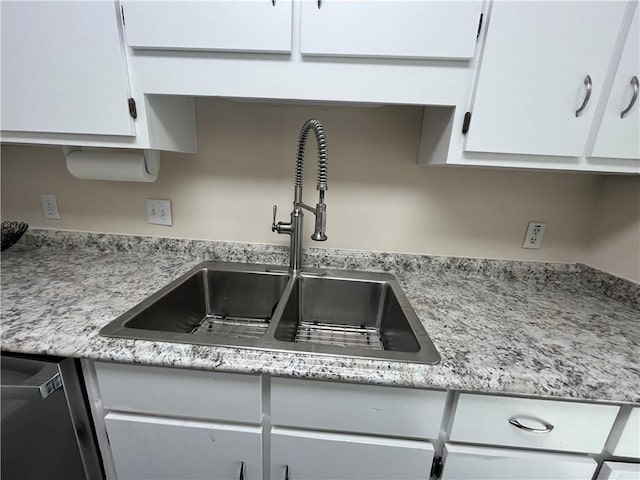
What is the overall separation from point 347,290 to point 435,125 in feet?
2.21

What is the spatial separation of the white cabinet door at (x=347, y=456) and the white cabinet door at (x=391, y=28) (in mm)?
995

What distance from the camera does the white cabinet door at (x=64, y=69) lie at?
30.2 inches

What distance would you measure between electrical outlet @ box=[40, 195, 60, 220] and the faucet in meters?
1.06

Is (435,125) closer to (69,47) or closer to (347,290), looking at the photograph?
(347,290)

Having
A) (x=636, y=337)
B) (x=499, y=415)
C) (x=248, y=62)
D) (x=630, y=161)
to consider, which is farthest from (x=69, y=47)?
(x=636, y=337)

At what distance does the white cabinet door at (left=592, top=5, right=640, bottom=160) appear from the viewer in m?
0.70

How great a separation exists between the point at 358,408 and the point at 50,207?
5.11 ft

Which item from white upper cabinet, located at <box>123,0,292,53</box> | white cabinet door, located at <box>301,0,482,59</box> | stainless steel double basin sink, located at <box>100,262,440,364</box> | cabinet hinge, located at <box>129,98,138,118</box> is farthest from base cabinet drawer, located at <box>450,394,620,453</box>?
cabinet hinge, located at <box>129,98,138,118</box>

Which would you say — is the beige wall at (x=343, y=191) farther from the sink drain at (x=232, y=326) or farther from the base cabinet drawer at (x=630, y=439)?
the base cabinet drawer at (x=630, y=439)

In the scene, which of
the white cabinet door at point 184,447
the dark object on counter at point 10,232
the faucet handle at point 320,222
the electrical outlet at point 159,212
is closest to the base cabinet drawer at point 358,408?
the white cabinet door at point 184,447

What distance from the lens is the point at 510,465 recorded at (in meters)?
0.66

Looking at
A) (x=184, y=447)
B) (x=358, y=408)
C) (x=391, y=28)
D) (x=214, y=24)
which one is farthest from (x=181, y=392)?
(x=391, y=28)

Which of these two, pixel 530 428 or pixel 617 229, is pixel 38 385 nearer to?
pixel 530 428

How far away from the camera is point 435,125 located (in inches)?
36.5
